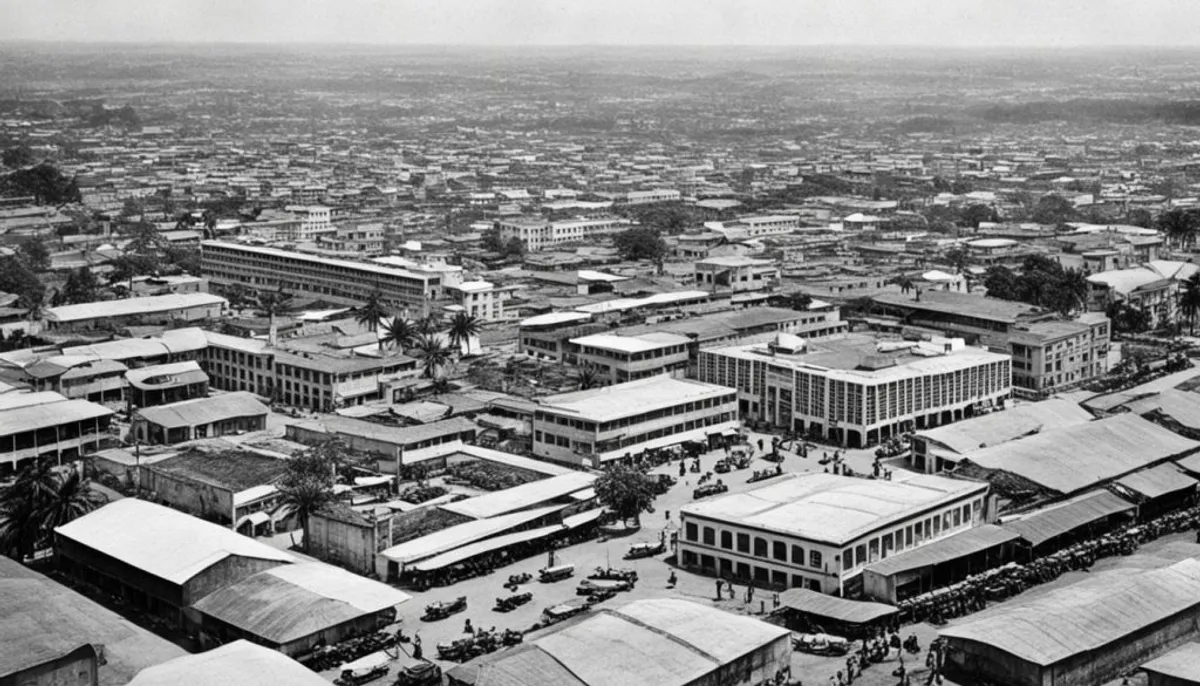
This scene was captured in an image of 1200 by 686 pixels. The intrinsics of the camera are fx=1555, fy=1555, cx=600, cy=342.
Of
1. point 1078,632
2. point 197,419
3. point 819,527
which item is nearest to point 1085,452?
point 819,527

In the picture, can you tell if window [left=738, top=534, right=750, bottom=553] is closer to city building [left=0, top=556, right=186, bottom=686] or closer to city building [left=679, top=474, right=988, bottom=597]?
city building [left=679, top=474, right=988, bottom=597]

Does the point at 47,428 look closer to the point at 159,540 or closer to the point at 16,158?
the point at 159,540

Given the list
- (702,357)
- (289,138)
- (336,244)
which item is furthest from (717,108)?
(702,357)

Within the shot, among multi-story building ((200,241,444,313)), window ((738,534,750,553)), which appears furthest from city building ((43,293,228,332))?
window ((738,534,750,553))

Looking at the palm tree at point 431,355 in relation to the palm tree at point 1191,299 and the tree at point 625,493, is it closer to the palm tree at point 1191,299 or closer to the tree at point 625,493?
the tree at point 625,493

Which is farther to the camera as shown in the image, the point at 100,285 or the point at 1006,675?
the point at 100,285

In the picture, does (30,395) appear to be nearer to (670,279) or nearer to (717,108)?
(670,279)
